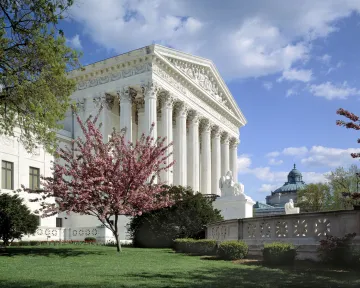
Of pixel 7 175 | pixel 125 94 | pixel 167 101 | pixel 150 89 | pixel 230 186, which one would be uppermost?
pixel 150 89

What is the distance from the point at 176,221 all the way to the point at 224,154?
39.1 metres

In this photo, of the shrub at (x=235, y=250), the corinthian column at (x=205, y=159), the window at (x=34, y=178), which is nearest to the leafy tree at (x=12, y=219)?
the window at (x=34, y=178)

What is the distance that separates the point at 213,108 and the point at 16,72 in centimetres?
4677

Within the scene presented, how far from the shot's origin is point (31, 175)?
37.5m

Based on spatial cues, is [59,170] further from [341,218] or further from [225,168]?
[225,168]

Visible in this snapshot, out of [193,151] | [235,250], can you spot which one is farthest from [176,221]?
[193,151]

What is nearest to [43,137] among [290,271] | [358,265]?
[290,271]

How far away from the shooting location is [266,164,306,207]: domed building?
142m

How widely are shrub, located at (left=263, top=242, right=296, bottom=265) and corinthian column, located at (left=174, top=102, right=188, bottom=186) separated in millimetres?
33821

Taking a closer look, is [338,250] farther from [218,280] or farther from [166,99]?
[166,99]

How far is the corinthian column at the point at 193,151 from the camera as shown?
54.7 m

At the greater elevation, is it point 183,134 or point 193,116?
Result: point 193,116

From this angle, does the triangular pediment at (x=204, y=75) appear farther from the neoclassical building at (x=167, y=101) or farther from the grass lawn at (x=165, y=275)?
the grass lawn at (x=165, y=275)

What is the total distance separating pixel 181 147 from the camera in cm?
5094
